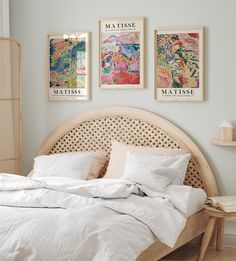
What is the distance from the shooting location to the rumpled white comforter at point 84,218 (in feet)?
11.8

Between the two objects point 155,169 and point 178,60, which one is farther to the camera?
point 178,60

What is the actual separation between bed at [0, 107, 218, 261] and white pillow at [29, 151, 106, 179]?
0.52 ft

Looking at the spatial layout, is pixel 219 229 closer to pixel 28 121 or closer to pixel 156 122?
pixel 156 122

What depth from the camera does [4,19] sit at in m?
5.92

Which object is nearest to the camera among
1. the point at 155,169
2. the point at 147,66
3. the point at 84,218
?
the point at 84,218

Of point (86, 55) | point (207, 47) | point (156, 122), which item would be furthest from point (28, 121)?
point (207, 47)

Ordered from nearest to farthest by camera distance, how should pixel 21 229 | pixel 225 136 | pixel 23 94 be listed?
1. pixel 21 229
2. pixel 225 136
3. pixel 23 94

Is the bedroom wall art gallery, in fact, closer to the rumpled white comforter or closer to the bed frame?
the bed frame

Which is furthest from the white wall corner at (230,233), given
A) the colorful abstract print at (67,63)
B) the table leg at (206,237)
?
the colorful abstract print at (67,63)

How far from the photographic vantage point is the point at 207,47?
5.41 meters

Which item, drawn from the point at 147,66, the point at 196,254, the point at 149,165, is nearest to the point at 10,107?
the point at 147,66

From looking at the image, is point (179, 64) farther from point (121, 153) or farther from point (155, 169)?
point (155, 169)

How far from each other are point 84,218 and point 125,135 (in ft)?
6.43

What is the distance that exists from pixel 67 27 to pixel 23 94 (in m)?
0.78
